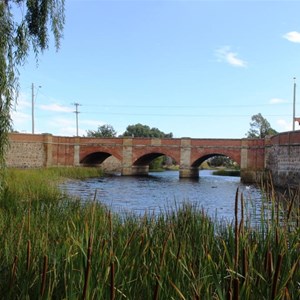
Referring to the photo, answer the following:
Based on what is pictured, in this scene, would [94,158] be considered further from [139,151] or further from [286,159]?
[286,159]

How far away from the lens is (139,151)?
55.6 m

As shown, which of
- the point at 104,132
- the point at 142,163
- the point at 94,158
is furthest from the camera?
the point at 104,132

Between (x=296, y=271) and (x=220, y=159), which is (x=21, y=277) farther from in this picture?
(x=220, y=159)

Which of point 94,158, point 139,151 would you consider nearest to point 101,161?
point 94,158

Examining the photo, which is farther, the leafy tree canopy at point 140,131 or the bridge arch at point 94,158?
the leafy tree canopy at point 140,131

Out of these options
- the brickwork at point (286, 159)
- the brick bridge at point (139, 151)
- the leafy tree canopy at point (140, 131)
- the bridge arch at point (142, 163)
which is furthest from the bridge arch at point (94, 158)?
the leafy tree canopy at point (140, 131)

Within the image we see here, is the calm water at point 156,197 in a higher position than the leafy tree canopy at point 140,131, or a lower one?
lower

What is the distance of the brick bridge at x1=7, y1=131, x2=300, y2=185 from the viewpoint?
49.2 metres

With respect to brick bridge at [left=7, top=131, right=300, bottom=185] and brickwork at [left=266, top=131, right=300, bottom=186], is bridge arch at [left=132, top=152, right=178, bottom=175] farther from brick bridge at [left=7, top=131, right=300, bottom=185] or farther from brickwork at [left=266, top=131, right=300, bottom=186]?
brickwork at [left=266, top=131, right=300, bottom=186]

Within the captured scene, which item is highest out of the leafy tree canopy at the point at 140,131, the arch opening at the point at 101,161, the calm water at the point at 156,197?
the leafy tree canopy at the point at 140,131

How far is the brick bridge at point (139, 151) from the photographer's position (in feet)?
162

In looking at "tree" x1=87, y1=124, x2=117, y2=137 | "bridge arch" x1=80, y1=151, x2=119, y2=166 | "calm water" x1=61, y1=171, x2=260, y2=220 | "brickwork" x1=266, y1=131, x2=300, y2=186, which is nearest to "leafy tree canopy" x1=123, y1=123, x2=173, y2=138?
"tree" x1=87, y1=124, x2=117, y2=137

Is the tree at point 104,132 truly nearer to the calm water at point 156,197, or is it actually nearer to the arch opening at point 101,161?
the arch opening at point 101,161

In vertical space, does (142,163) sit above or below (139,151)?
below
